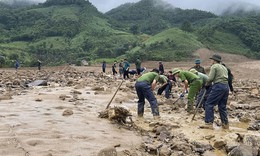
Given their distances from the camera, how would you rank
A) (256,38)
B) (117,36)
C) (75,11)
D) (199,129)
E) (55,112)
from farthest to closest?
(75,11) → (117,36) → (256,38) → (55,112) → (199,129)

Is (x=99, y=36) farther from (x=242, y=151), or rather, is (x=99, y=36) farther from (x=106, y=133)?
(x=242, y=151)

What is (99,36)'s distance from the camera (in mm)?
75562

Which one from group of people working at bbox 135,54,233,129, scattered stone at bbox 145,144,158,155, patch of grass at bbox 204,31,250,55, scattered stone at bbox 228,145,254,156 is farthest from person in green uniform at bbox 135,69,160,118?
patch of grass at bbox 204,31,250,55

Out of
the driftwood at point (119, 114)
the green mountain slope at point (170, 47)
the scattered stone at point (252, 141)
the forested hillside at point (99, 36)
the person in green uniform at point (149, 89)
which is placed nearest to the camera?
the scattered stone at point (252, 141)

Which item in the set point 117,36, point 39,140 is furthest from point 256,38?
point 39,140

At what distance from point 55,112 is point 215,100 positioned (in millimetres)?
4185

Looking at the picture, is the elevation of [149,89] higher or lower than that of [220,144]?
higher

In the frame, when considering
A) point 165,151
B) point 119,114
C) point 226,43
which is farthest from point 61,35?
point 165,151

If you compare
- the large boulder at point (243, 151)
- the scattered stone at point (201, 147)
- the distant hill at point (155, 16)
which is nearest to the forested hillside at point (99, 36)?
the distant hill at point (155, 16)

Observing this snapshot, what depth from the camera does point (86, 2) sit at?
101188 millimetres

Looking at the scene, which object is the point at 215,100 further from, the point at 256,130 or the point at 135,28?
the point at 135,28

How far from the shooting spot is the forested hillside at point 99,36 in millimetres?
55000

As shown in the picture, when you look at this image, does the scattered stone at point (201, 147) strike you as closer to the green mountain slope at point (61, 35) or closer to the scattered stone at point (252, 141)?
the scattered stone at point (252, 141)

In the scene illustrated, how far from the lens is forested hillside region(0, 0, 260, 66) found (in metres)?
55.0
